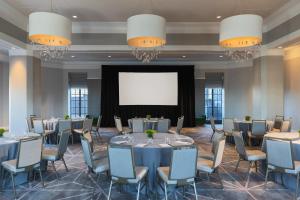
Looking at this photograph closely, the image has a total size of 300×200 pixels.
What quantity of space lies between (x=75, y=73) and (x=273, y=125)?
10.2 m

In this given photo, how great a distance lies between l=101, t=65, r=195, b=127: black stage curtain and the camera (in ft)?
42.0

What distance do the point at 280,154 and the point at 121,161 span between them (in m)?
2.59

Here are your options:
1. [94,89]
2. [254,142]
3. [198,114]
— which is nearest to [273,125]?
[254,142]

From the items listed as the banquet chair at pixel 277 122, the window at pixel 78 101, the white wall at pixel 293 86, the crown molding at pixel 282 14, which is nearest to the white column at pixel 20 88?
the window at pixel 78 101

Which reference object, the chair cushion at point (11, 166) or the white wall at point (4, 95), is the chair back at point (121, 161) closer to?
the chair cushion at point (11, 166)

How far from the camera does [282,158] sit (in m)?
3.87

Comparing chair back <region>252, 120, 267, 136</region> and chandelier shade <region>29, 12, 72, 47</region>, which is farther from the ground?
chandelier shade <region>29, 12, 72, 47</region>

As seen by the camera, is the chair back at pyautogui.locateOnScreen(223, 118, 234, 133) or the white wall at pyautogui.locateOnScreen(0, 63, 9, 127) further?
the white wall at pyautogui.locateOnScreen(0, 63, 9, 127)

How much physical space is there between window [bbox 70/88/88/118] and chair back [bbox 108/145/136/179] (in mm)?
10852

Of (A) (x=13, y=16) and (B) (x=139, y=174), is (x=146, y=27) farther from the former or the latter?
(A) (x=13, y=16)

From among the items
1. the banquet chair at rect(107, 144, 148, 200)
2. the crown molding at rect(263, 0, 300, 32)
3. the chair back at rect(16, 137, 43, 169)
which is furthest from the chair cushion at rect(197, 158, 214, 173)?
the crown molding at rect(263, 0, 300, 32)

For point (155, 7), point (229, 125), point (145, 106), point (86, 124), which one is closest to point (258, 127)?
point (229, 125)

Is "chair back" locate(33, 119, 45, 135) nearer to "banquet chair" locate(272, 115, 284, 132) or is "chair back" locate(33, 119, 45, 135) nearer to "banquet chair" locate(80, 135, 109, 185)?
"banquet chair" locate(80, 135, 109, 185)

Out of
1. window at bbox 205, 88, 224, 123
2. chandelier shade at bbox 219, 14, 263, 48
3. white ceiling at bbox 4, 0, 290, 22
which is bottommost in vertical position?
window at bbox 205, 88, 224, 123
